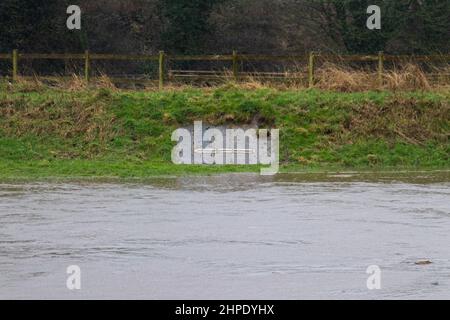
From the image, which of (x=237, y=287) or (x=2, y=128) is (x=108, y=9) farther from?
(x=237, y=287)

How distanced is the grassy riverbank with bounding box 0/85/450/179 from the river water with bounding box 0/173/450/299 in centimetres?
348

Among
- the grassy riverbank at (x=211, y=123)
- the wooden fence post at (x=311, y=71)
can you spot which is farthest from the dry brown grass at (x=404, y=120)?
the wooden fence post at (x=311, y=71)

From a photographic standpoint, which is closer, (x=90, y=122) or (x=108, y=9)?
(x=90, y=122)

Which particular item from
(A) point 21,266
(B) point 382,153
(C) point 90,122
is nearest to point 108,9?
(C) point 90,122

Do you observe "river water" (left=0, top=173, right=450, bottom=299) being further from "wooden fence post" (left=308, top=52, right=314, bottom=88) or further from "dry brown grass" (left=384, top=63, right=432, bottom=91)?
"wooden fence post" (left=308, top=52, right=314, bottom=88)

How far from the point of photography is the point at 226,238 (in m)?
17.0

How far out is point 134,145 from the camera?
96.7 ft

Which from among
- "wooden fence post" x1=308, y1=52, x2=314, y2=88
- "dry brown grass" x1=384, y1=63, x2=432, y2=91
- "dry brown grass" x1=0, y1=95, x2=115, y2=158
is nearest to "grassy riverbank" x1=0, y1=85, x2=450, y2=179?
"dry brown grass" x1=0, y1=95, x2=115, y2=158

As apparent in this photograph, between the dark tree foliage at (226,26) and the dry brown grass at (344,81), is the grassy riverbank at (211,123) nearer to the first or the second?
the dry brown grass at (344,81)

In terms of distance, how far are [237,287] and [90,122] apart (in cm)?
1795

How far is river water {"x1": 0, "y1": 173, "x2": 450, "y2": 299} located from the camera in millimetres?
13461

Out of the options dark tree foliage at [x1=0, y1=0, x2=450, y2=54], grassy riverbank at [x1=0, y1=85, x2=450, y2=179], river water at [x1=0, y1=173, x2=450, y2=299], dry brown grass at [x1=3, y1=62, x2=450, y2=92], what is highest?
dark tree foliage at [x1=0, y1=0, x2=450, y2=54]

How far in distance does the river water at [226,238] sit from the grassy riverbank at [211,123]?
3476 mm
